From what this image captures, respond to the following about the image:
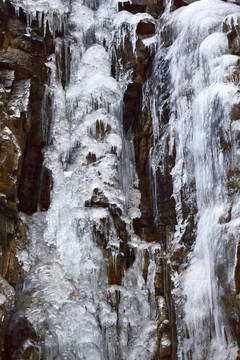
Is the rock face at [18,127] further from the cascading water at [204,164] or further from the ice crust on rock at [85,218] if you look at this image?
the cascading water at [204,164]

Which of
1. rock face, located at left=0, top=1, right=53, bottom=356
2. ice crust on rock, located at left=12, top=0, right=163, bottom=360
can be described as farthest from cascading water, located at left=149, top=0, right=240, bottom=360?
rock face, located at left=0, top=1, right=53, bottom=356

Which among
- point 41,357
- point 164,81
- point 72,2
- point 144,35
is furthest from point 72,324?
point 72,2

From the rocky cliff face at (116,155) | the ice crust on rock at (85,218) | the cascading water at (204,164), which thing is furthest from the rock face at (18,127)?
the cascading water at (204,164)

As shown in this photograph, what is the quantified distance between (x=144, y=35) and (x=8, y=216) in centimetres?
572

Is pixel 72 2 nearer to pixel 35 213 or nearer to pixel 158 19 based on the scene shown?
pixel 158 19

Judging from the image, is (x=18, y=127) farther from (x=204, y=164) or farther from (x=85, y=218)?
(x=204, y=164)

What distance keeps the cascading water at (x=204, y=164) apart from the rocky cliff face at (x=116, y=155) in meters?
0.06

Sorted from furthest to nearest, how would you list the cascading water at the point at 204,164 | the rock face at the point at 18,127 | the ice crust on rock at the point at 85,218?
the rock face at the point at 18,127
the ice crust on rock at the point at 85,218
the cascading water at the point at 204,164

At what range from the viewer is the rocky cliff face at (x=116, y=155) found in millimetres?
7098

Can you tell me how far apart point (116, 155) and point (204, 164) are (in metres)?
2.66

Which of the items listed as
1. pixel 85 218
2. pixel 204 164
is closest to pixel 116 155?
pixel 85 218

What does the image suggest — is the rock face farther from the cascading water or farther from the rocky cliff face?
the cascading water

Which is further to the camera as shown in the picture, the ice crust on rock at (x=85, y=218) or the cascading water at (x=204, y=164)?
the ice crust on rock at (x=85, y=218)

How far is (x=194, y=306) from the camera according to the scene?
21.3 feet
